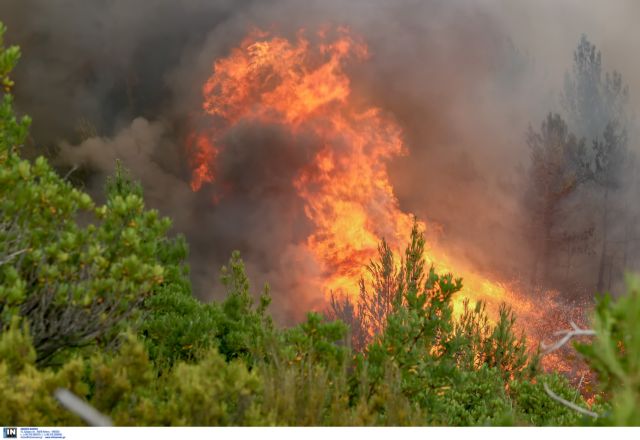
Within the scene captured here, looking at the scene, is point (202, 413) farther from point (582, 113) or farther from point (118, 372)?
point (582, 113)

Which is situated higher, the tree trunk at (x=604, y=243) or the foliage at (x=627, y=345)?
the tree trunk at (x=604, y=243)

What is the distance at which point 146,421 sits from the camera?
439 centimetres

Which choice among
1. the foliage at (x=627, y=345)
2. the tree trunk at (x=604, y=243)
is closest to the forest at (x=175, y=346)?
the foliage at (x=627, y=345)

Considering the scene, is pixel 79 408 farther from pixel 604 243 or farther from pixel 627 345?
pixel 604 243

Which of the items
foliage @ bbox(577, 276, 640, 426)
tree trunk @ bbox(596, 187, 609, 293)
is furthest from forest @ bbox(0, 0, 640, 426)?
tree trunk @ bbox(596, 187, 609, 293)

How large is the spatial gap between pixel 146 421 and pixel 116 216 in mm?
1897
